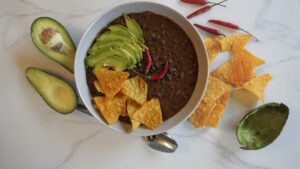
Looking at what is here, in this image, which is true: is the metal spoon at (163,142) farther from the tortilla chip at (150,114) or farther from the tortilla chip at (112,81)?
the tortilla chip at (112,81)

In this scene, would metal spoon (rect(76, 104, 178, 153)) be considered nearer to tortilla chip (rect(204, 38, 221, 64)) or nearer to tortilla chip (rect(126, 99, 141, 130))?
tortilla chip (rect(126, 99, 141, 130))

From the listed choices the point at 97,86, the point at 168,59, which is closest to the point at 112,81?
the point at 97,86

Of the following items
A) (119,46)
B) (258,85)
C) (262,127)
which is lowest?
(262,127)

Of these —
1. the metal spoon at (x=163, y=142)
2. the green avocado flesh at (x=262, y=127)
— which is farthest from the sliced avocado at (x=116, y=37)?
the green avocado flesh at (x=262, y=127)

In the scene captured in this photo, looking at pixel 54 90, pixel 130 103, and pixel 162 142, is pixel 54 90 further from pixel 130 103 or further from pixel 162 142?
pixel 162 142

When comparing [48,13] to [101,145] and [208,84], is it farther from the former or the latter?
[208,84]

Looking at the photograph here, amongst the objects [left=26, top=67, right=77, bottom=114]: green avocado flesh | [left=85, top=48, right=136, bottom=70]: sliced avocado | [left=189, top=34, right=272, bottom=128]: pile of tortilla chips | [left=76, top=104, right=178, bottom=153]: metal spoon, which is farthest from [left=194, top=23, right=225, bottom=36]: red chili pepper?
[left=26, top=67, right=77, bottom=114]: green avocado flesh
